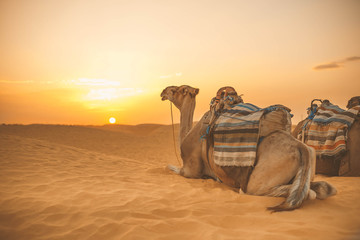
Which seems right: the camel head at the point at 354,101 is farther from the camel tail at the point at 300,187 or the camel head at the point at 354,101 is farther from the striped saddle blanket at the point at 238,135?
the camel tail at the point at 300,187

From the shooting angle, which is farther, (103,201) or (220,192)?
(220,192)

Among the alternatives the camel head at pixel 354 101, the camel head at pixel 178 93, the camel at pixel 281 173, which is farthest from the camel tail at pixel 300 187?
the camel head at pixel 354 101

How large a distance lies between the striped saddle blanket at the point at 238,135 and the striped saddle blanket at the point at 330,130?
3.41m

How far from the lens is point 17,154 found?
22.6ft

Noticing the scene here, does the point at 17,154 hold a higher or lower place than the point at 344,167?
higher

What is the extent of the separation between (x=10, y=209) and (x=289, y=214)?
363 cm

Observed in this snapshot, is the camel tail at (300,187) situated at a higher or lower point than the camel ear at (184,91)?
lower

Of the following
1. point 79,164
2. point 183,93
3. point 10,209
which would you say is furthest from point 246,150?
point 79,164

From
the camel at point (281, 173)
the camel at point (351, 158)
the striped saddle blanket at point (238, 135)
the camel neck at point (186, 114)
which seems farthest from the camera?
the camel at point (351, 158)

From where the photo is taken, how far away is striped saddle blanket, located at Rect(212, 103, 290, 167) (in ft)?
13.0

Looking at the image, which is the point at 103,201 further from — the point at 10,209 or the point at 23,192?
the point at 23,192

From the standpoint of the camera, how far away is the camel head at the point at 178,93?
6.06 meters

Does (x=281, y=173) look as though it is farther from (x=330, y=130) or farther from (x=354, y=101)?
(x=354, y=101)

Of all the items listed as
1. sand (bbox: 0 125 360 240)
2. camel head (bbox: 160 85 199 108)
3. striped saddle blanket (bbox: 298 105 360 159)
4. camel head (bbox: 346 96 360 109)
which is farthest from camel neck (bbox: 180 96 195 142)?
camel head (bbox: 346 96 360 109)
